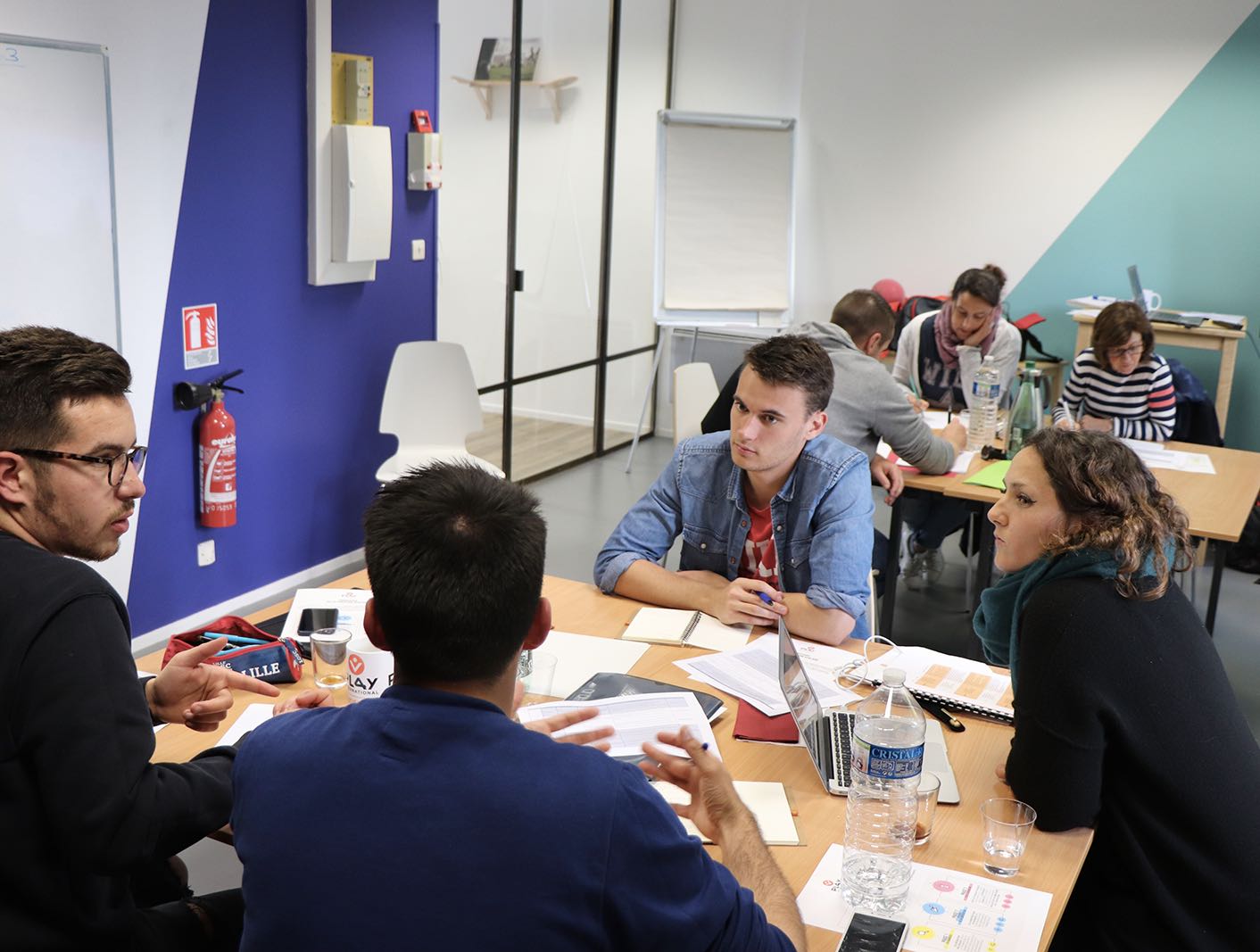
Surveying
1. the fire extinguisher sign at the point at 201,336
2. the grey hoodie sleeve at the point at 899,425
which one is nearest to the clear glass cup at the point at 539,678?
the grey hoodie sleeve at the point at 899,425

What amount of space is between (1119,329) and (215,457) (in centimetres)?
349

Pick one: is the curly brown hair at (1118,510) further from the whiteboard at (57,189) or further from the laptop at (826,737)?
the whiteboard at (57,189)

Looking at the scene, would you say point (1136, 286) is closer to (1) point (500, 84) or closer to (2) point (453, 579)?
(1) point (500, 84)

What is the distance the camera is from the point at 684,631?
2.57 metres

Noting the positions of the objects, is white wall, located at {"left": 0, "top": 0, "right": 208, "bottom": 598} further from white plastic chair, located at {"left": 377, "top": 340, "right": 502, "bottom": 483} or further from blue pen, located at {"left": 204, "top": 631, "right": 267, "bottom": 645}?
blue pen, located at {"left": 204, "top": 631, "right": 267, "bottom": 645}

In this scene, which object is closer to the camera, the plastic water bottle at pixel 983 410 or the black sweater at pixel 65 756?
the black sweater at pixel 65 756

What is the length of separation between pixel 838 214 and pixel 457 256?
9.09ft

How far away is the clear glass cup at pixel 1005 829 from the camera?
69.7 inches

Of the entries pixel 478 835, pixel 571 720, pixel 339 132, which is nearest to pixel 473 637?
pixel 478 835

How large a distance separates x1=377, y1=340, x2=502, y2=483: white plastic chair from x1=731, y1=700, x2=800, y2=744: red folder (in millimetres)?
3018

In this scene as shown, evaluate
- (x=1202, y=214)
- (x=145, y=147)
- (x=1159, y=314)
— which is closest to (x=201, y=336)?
(x=145, y=147)

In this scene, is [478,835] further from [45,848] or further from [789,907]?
[45,848]

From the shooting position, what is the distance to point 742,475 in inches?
113

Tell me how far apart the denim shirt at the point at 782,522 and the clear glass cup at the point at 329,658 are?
73 cm
